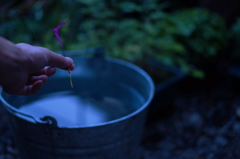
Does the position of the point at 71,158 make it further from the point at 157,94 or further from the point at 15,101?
the point at 157,94

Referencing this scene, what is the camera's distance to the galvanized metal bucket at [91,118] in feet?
3.57

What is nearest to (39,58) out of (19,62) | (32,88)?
(19,62)

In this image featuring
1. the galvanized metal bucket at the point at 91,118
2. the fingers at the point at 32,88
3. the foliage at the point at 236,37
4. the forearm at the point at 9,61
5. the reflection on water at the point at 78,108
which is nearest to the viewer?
the forearm at the point at 9,61

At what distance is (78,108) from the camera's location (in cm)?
156

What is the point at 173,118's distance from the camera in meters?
2.50

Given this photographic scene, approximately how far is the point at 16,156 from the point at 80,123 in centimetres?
90

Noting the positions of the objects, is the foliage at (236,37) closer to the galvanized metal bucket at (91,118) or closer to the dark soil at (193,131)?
the dark soil at (193,131)

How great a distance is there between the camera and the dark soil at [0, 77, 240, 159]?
2.08 metres

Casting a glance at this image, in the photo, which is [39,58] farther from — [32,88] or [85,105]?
[85,105]

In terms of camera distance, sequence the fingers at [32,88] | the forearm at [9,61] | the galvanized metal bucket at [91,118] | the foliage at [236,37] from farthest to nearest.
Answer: the foliage at [236,37]
the galvanized metal bucket at [91,118]
the fingers at [32,88]
the forearm at [9,61]

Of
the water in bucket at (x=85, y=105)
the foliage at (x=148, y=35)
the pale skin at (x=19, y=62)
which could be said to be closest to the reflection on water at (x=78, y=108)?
the water in bucket at (x=85, y=105)

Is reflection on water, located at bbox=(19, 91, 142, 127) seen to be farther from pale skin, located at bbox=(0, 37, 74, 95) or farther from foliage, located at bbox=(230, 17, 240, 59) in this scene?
foliage, located at bbox=(230, 17, 240, 59)

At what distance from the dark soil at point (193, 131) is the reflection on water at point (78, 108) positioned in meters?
0.70

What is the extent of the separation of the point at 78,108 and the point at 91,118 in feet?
0.41
